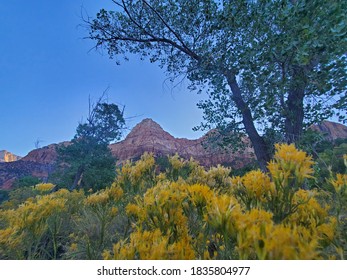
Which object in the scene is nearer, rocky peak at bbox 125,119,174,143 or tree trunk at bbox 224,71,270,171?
tree trunk at bbox 224,71,270,171

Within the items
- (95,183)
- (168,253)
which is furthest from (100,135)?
(168,253)

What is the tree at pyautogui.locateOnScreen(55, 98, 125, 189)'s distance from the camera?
17031 millimetres

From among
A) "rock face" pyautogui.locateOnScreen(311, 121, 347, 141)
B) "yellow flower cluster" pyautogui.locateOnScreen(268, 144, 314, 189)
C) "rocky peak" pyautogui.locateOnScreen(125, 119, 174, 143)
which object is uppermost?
"rocky peak" pyautogui.locateOnScreen(125, 119, 174, 143)

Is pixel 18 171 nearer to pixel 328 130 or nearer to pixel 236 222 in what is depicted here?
pixel 328 130

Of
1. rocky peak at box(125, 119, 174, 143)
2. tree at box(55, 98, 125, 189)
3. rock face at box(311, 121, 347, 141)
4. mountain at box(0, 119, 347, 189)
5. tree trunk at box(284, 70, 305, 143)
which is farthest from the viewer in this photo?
rocky peak at box(125, 119, 174, 143)

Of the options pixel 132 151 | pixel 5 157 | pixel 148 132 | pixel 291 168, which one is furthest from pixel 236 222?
pixel 148 132

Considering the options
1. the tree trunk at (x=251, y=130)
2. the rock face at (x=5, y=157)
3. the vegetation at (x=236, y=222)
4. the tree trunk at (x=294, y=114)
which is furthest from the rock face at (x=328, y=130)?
the rock face at (x=5, y=157)

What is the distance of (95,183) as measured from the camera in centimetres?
1698

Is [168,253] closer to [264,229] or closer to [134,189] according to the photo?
[264,229]

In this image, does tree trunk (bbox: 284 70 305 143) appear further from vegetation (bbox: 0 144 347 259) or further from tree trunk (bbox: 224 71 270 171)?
vegetation (bbox: 0 144 347 259)

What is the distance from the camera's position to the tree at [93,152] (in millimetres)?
17031

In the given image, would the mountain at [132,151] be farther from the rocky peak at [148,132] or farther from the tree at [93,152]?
the tree at [93,152]

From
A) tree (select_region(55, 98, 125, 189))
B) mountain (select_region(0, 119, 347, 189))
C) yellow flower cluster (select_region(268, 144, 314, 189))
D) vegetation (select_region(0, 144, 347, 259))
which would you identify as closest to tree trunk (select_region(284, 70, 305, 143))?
vegetation (select_region(0, 144, 347, 259))

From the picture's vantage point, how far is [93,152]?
18062 millimetres
